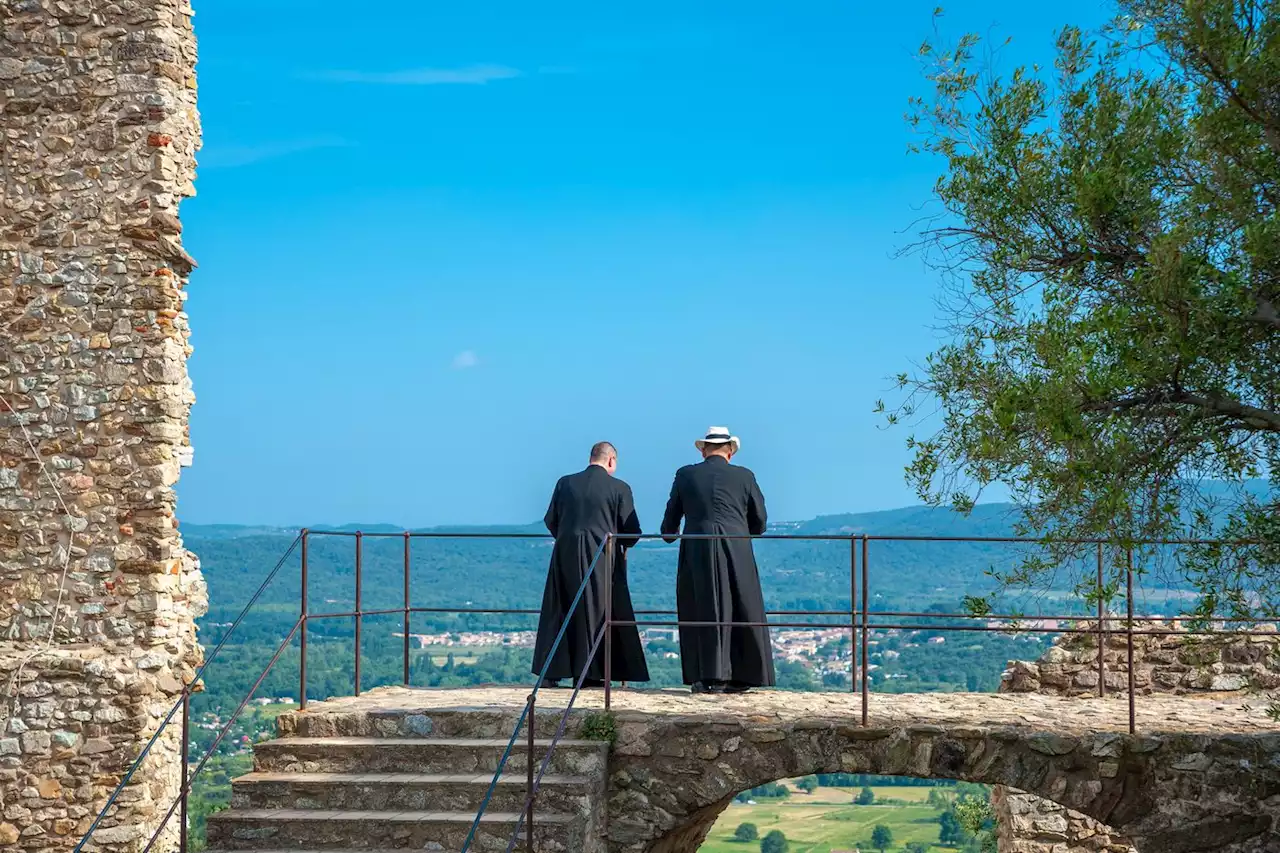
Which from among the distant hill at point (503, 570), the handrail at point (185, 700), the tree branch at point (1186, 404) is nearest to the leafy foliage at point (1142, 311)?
the tree branch at point (1186, 404)

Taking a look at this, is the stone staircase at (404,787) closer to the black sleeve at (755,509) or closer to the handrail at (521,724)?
the handrail at (521,724)

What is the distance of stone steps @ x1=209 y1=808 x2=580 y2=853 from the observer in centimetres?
824

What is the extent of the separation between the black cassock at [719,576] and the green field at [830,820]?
16.2 meters

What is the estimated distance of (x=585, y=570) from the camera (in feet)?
33.7

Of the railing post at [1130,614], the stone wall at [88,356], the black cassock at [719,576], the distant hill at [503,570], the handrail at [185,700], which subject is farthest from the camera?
the distant hill at [503,570]

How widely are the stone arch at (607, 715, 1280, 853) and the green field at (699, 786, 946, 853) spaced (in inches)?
680

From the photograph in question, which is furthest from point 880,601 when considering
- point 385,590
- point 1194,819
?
point 1194,819

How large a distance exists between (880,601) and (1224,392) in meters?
25.5

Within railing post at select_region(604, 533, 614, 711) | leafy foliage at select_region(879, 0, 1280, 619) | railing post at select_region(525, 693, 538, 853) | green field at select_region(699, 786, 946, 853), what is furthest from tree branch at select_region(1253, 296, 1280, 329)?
green field at select_region(699, 786, 946, 853)

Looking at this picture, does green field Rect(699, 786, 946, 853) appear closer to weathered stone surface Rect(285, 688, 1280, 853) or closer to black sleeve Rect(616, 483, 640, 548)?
black sleeve Rect(616, 483, 640, 548)

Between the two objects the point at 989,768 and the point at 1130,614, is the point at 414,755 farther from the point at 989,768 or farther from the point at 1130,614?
the point at 1130,614

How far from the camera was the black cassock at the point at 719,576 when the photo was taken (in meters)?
10.1

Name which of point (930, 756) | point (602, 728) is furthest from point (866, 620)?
point (602, 728)

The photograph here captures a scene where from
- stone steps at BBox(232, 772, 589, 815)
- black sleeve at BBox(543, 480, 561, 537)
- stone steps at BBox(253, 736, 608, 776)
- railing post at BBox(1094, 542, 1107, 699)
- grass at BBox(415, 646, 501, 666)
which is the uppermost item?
black sleeve at BBox(543, 480, 561, 537)
